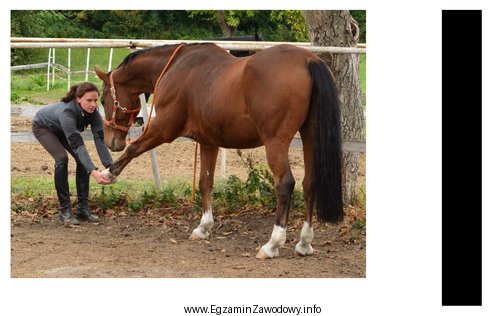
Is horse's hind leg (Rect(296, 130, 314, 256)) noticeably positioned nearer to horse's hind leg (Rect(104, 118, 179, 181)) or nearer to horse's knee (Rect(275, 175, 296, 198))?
horse's knee (Rect(275, 175, 296, 198))

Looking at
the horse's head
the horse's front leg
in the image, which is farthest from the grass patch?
the horse's front leg

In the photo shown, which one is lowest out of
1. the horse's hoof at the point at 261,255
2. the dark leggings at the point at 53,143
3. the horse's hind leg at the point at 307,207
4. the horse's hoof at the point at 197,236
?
the horse's hoof at the point at 261,255

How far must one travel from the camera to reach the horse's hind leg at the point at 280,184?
21.4 feet

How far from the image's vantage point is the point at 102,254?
23.2ft

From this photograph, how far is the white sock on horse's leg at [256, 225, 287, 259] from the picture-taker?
21.9 feet

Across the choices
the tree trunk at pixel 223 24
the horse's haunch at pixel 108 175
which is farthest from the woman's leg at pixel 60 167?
the tree trunk at pixel 223 24

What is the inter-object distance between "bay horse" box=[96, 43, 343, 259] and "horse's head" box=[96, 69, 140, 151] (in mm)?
32

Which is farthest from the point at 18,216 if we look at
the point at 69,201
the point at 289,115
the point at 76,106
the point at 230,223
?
the point at 289,115

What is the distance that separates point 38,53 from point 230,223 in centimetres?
1661

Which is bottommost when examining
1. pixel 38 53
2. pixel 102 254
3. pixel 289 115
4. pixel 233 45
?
pixel 102 254

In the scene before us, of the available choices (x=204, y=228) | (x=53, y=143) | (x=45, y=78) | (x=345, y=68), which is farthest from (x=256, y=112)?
(x=45, y=78)

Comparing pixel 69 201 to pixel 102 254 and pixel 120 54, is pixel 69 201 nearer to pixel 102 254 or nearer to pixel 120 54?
pixel 102 254

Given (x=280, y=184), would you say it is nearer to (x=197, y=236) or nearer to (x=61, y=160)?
(x=197, y=236)

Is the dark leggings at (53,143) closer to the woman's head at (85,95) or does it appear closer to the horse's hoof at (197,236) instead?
the woman's head at (85,95)
